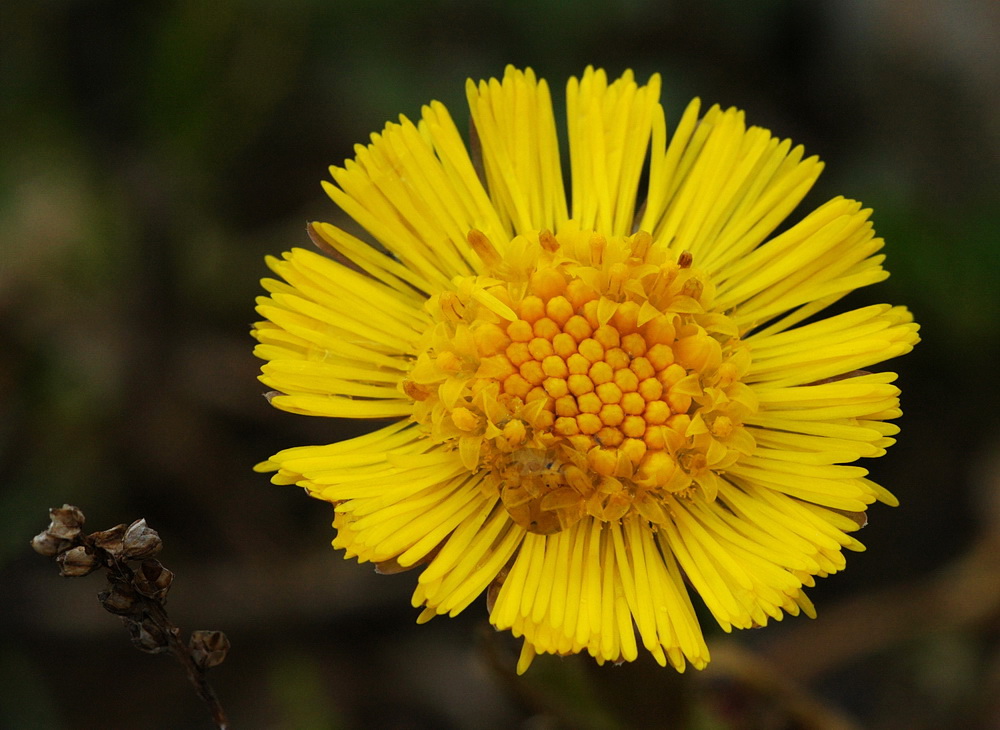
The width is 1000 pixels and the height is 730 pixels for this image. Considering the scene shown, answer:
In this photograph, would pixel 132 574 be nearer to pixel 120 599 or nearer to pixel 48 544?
pixel 120 599

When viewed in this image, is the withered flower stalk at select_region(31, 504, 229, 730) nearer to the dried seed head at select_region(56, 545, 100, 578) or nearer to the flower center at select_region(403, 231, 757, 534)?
the dried seed head at select_region(56, 545, 100, 578)

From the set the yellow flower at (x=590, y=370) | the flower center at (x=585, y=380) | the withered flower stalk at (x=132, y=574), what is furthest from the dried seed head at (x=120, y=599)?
the flower center at (x=585, y=380)

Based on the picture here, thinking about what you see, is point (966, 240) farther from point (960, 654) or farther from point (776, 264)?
point (776, 264)

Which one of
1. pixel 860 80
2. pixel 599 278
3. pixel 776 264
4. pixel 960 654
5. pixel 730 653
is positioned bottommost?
pixel 730 653

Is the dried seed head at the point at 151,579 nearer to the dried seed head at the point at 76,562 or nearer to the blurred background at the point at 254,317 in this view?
the dried seed head at the point at 76,562

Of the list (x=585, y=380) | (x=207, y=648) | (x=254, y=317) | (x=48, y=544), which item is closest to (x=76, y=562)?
(x=48, y=544)

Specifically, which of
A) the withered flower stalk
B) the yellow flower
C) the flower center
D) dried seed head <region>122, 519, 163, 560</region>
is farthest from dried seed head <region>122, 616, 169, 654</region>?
the flower center

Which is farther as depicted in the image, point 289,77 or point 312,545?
point 289,77

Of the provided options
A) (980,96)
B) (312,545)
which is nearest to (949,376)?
(980,96)
